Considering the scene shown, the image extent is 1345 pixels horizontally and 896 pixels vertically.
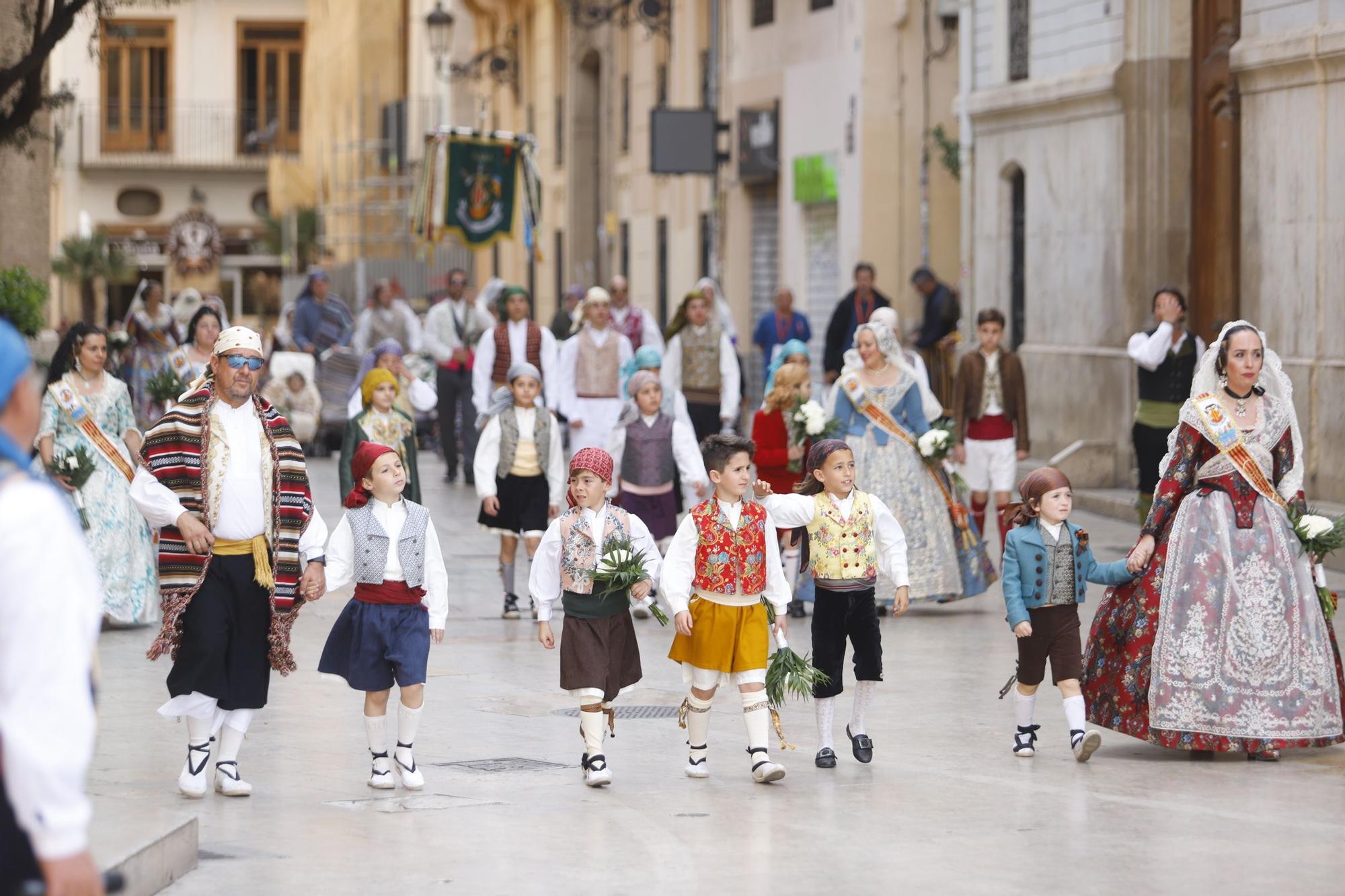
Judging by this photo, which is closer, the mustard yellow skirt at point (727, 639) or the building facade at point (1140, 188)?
the mustard yellow skirt at point (727, 639)

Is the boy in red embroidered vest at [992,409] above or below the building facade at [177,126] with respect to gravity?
below

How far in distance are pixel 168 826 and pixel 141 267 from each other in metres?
52.5

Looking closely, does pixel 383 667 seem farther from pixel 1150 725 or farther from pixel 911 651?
pixel 911 651

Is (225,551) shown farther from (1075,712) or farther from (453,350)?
(453,350)

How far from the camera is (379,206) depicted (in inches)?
1759

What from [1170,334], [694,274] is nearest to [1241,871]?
[1170,334]

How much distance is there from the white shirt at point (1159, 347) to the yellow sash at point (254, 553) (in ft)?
25.6

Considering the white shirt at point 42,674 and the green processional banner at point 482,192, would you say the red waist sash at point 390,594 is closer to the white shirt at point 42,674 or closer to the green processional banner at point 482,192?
the white shirt at point 42,674

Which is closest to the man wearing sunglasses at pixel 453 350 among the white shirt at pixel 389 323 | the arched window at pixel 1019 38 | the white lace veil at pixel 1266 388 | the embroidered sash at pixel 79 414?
the white shirt at pixel 389 323

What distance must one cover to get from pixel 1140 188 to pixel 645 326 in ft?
15.3

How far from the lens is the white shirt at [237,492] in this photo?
8.01m

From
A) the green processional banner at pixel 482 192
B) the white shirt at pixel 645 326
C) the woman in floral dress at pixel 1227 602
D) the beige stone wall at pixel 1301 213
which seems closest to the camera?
the woman in floral dress at pixel 1227 602

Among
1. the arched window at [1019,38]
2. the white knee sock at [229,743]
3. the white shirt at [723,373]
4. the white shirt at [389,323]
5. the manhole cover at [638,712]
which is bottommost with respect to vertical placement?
the manhole cover at [638,712]

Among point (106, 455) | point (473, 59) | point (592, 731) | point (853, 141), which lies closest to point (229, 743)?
point (592, 731)
